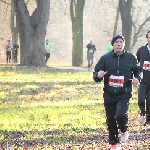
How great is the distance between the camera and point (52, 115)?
1193 cm

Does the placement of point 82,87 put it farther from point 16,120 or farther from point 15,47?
point 15,47

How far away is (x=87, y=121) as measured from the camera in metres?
11.1

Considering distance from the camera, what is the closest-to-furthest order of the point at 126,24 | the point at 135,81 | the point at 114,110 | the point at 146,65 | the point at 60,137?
the point at 135,81 < the point at 114,110 < the point at 60,137 < the point at 146,65 < the point at 126,24

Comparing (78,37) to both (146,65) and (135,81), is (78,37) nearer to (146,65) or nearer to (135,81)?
(146,65)

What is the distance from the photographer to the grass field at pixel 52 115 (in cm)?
876

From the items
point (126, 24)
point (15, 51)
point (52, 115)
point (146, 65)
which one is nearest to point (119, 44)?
point (146, 65)

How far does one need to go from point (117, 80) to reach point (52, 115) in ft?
14.4

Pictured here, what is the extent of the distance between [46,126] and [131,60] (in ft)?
10.5

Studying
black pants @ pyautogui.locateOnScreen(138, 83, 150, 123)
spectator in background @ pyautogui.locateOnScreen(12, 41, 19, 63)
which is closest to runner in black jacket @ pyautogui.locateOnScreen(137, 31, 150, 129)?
black pants @ pyautogui.locateOnScreen(138, 83, 150, 123)

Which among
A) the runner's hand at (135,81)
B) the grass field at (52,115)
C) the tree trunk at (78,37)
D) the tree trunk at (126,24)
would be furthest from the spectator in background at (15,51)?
the runner's hand at (135,81)

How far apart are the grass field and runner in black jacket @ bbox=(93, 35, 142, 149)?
1.93 ft

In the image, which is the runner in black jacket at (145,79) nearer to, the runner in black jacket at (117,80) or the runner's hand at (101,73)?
the runner in black jacket at (117,80)

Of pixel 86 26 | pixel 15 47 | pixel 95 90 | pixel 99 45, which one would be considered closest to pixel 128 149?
pixel 95 90

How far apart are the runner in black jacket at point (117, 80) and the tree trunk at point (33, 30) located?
69.3 feet
